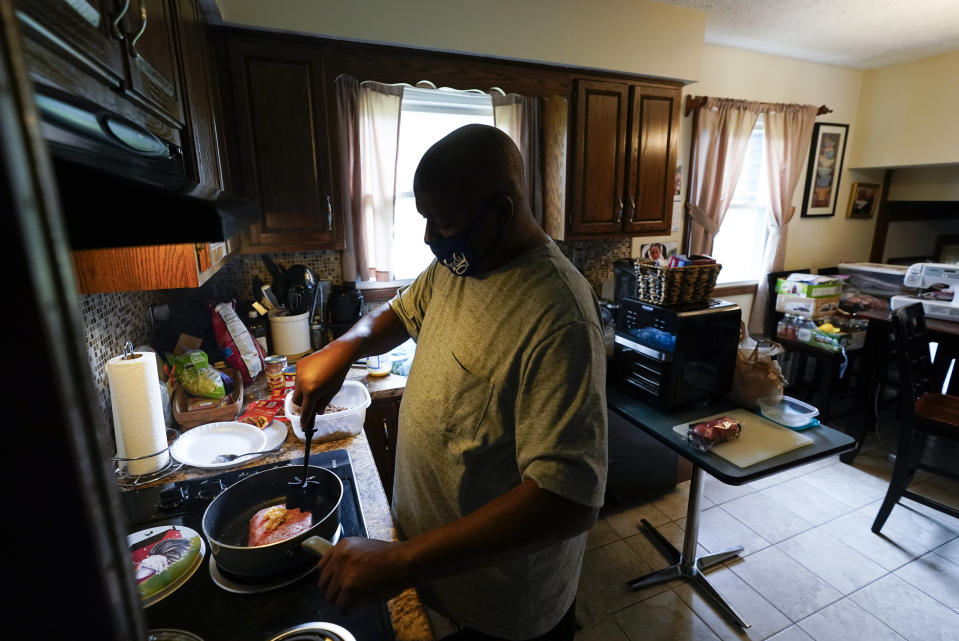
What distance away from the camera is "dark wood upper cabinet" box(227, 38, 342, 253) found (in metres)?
1.75

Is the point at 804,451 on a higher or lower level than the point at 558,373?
lower

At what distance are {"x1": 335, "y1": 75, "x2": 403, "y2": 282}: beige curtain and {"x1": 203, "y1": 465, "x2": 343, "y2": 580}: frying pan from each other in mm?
1365

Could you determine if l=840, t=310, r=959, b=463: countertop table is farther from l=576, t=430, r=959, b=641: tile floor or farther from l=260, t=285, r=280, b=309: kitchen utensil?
l=260, t=285, r=280, b=309: kitchen utensil

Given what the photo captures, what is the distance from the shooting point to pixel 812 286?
320 cm

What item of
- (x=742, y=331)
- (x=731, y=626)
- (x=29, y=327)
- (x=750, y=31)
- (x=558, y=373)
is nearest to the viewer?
(x=29, y=327)

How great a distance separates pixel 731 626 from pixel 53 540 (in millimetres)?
2254

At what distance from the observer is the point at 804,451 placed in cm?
159

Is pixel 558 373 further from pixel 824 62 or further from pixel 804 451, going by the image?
pixel 824 62

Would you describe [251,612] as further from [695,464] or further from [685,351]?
[685,351]

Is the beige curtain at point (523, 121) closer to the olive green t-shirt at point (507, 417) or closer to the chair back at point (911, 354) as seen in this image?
the olive green t-shirt at point (507, 417)

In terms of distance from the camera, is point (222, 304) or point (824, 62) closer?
point (222, 304)

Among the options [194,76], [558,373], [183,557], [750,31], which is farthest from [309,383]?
[750,31]

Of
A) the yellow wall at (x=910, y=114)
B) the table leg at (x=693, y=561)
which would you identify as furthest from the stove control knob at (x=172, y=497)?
the yellow wall at (x=910, y=114)

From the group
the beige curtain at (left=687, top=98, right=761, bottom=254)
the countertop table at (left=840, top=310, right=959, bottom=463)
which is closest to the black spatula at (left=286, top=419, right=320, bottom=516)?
the beige curtain at (left=687, top=98, right=761, bottom=254)
